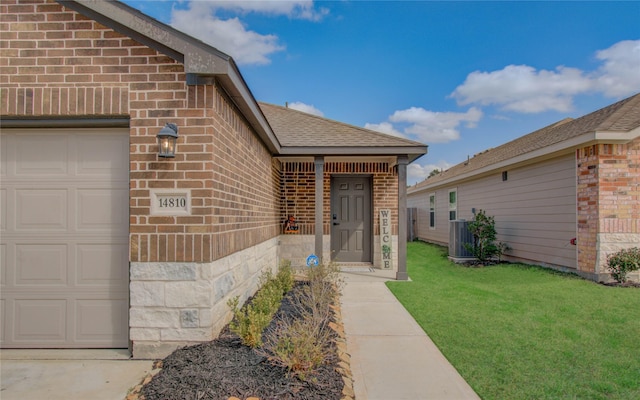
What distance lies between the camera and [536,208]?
8.35m

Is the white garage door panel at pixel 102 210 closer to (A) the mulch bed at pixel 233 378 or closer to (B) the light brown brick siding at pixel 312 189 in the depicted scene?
(A) the mulch bed at pixel 233 378

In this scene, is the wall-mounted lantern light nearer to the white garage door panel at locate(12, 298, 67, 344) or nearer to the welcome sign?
the white garage door panel at locate(12, 298, 67, 344)

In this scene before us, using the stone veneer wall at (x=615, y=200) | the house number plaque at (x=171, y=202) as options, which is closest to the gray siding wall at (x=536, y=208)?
the stone veneer wall at (x=615, y=200)

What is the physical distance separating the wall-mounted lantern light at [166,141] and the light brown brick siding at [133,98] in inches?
4.2

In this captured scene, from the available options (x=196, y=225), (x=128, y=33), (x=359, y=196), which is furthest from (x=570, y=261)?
(x=128, y=33)

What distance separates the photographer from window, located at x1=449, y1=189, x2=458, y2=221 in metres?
13.4

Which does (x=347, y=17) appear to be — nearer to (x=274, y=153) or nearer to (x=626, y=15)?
(x=274, y=153)

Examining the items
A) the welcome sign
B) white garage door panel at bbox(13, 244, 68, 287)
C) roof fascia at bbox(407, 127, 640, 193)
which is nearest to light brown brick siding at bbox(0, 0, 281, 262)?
white garage door panel at bbox(13, 244, 68, 287)

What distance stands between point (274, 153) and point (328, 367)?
4818 millimetres

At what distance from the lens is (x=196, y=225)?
3.15 m

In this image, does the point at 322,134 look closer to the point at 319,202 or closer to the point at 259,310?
the point at 319,202

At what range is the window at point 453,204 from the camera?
1344 cm

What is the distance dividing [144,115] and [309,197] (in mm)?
5253

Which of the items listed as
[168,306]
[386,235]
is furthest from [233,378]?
[386,235]
